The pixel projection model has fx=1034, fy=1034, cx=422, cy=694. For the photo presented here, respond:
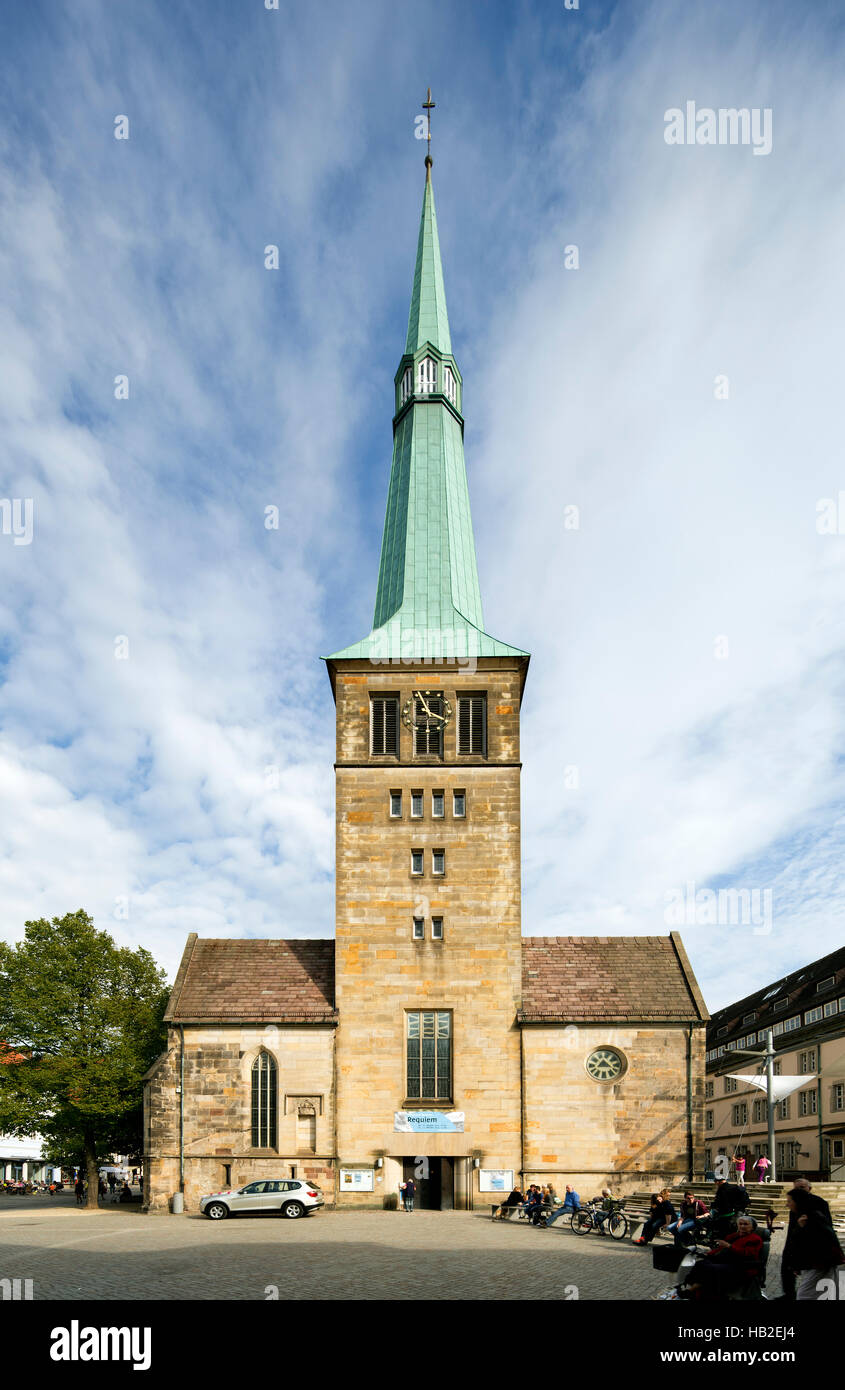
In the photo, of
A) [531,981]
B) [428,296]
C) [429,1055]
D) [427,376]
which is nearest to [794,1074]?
[531,981]

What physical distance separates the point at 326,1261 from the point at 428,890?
65.7 ft

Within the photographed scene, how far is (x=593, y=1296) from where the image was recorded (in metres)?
16.1

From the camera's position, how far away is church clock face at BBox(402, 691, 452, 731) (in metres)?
41.6

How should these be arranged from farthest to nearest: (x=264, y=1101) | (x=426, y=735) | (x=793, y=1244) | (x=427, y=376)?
(x=427, y=376)
(x=426, y=735)
(x=264, y=1101)
(x=793, y=1244)

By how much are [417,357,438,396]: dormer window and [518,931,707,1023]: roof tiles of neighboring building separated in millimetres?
25374

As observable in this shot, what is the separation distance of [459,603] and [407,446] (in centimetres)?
842

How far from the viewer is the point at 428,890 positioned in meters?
39.8

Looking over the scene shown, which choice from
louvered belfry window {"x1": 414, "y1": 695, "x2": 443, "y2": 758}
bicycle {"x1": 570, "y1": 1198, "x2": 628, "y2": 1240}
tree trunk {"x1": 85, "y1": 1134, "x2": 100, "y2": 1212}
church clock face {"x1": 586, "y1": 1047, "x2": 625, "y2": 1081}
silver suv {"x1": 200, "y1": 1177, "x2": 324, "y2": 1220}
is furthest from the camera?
tree trunk {"x1": 85, "y1": 1134, "x2": 100, "y2": 1212}

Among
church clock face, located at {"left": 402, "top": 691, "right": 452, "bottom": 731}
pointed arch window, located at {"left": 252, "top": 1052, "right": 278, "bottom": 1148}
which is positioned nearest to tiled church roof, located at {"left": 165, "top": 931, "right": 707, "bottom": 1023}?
pointed arch window, located at {"left": 252, "top": 1052, "right": 278, "bottom": 1148}

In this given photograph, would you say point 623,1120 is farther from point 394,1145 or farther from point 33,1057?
point 33,1057

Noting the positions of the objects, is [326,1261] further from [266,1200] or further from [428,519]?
[428,519]

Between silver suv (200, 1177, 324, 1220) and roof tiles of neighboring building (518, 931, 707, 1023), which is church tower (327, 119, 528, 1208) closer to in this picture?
roof tiles of neighboring building (518, 931, 707, 1023)

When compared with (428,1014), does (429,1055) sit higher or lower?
lower
